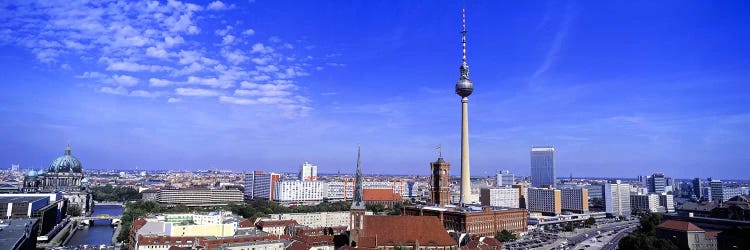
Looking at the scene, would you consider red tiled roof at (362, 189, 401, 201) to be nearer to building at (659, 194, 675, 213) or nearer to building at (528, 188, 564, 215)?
building at (528, 188, 564, 215)

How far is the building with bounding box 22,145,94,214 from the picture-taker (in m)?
118

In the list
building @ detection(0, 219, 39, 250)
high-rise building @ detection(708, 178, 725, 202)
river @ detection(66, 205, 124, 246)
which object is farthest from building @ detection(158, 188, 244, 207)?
high-rise building @ detection(708, 178, 725, 202)

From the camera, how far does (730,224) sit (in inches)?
2283

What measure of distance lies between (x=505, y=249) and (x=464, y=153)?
24.8 metres

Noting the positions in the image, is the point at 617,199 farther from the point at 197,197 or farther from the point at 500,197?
the point at 197,197

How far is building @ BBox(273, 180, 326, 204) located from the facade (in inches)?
2544

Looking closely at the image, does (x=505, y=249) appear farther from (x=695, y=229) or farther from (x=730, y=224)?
(x=730, y=224)

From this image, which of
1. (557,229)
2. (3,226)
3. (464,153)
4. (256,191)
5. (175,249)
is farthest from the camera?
(256,191)

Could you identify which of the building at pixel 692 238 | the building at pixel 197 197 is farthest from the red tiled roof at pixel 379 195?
the building at pixel 692 238

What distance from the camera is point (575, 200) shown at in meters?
120

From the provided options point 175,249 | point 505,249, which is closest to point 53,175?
point 175,249

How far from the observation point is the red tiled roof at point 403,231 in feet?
147

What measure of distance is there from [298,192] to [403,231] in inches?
3479

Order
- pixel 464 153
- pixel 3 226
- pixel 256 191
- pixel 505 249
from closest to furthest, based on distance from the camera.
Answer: pixel 3 226, pixel 505 249, pixel 464 153, pixel 256 191
